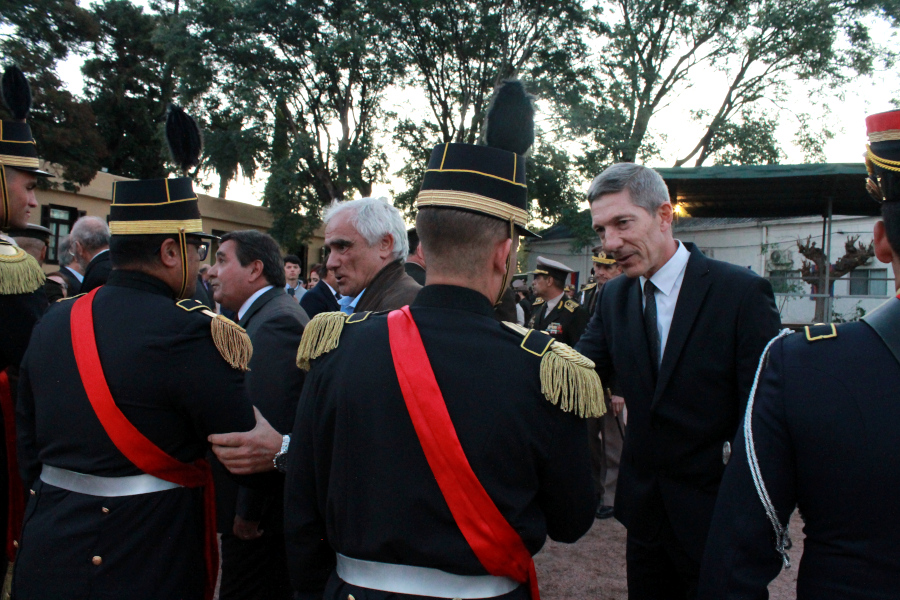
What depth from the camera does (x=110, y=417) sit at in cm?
194

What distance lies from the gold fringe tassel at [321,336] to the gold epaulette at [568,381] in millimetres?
478

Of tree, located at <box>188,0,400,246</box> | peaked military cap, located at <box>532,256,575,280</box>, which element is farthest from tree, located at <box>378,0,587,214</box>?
peaked military cap, located at <box>532,256,575,280</box>

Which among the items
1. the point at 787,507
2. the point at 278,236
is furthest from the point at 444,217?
the point at 278,236

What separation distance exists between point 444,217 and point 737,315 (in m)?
1.34

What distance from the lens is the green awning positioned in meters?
8.78

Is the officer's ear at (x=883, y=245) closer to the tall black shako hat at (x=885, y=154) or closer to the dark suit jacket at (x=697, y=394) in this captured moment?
the tall black shako hat at (x=885, y=154)

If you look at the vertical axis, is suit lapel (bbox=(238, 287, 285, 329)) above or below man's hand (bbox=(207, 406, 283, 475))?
above

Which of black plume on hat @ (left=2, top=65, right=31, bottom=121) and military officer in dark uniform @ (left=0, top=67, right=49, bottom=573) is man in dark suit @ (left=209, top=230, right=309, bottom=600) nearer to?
military officer in dark uniform @ (left=0, top=67, right=49, bottom=573)

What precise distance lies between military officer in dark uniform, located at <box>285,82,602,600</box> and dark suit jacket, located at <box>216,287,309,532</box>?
45.7 inches

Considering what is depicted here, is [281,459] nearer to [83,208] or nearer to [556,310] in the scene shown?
[556,310]

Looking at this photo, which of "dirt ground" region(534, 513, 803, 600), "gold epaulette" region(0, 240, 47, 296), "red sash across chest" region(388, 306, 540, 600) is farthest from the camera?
"dirt ground" region(534, 513, 803, 600)

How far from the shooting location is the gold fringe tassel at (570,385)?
1483 millimetres

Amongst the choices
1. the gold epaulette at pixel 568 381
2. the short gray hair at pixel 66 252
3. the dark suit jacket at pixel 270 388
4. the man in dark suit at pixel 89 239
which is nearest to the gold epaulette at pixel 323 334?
the gold epaulette at pixel 568 381

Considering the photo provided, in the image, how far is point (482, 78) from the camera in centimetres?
2134
